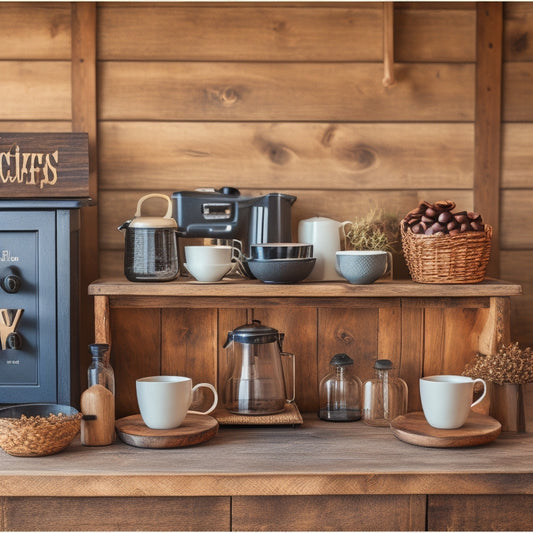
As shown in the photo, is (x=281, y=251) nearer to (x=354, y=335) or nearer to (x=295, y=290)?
(x=295, y=290)

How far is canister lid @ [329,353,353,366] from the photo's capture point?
5.79 ft

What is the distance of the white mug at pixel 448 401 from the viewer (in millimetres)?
1619

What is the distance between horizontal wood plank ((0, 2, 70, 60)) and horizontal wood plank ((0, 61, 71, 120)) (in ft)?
0.08

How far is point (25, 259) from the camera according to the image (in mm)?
1709

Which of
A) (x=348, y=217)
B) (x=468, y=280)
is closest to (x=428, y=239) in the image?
(x=468, y=280)

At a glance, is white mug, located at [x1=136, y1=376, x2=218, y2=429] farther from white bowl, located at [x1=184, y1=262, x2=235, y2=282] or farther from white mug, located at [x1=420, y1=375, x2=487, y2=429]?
white mug, located at [x1=420, y1=375, x2=487, y2=429]

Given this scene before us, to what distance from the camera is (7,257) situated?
5.60 feet

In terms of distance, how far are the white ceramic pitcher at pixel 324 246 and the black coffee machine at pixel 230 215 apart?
81 mm

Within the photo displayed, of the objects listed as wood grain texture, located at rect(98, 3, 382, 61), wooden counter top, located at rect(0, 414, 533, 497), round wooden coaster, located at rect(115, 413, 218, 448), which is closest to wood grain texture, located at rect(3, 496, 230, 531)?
wooden counter top, located at rect(0, 414, 533, 497)

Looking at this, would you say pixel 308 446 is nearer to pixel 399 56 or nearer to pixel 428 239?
pixel 428 239

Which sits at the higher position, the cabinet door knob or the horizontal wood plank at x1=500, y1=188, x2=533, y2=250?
the horizontal wood plank at x1=500, y1=188, x2=533, y2=250

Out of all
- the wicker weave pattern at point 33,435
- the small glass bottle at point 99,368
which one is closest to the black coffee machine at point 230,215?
the small glass bottle at point 99,368

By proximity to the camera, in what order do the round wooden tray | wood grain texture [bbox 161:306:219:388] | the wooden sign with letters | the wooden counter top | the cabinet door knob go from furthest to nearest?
wood grain texture [bbox 161:306:219:388] → the wooden sign with letters → the cabinet door knob → the round wooden tray → the wooden counter top

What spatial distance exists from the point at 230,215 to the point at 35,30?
715mm
